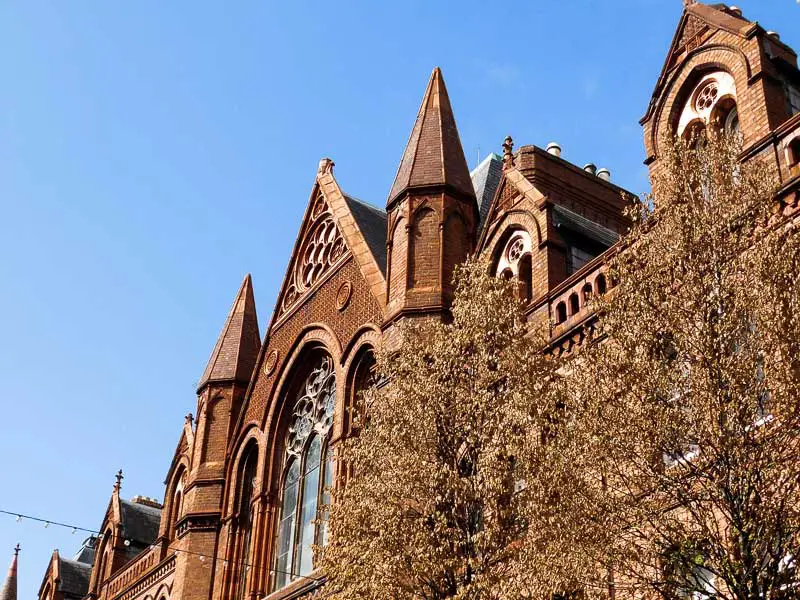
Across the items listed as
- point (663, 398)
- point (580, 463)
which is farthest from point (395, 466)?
point (663, 398)

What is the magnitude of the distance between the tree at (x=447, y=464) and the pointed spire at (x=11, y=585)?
47.0 metres

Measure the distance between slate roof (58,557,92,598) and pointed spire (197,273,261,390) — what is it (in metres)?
18.0

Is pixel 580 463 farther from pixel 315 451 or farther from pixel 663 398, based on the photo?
pixel 315 451

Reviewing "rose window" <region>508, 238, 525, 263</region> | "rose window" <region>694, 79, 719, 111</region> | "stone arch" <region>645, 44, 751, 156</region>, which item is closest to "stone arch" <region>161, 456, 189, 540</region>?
"rose window" <region>508, 238, 525, 263</region>

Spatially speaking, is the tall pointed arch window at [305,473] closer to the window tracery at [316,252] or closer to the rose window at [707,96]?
the window tracery at [316,252]

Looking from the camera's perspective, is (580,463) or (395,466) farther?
(395,466)

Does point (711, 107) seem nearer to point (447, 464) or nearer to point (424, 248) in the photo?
point (424, 248)

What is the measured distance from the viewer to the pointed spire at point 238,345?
31078 millimetres

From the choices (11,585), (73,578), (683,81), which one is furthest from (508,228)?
(11,585)

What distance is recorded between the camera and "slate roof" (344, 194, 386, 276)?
84.9ft

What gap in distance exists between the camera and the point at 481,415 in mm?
14812

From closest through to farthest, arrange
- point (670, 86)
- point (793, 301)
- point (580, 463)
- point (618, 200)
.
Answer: point (793, 301)
point (580, 463)
point (670, 86)
point (618, 200)

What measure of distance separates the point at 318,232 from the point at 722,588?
61.1 ft

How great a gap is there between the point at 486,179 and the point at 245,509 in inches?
405
